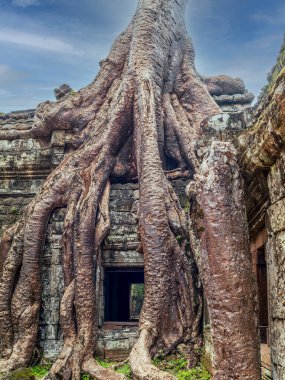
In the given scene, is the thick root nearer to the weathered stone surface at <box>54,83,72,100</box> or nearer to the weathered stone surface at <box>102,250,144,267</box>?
the weathered stone surface at <box>102,250,144,267</box>

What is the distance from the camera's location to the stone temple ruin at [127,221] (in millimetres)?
1935

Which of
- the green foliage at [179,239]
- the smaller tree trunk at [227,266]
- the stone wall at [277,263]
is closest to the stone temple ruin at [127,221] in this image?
the stone wall at [277,263]

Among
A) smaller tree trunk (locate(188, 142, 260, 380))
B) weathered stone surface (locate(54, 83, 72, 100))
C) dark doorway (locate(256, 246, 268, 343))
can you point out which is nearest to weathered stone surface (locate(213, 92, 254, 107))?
weathered stone surface (locate(54, 83, 72, 100))

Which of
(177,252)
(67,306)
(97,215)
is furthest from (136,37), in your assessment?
(67,306)

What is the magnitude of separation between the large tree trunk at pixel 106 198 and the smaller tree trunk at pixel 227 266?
1.59m

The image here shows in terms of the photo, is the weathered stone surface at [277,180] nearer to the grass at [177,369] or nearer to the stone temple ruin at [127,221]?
the stone temple ruin at [127,221]

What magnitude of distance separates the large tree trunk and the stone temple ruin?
7.8 inches

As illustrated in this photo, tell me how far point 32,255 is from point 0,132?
234cm

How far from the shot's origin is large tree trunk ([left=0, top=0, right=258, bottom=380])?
4.48 meters

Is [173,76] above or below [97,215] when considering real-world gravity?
above

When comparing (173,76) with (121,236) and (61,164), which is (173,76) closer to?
(61,164)

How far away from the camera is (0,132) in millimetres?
6523

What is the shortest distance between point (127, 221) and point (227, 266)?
134 inches

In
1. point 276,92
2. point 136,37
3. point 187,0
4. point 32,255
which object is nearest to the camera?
point 276,92
